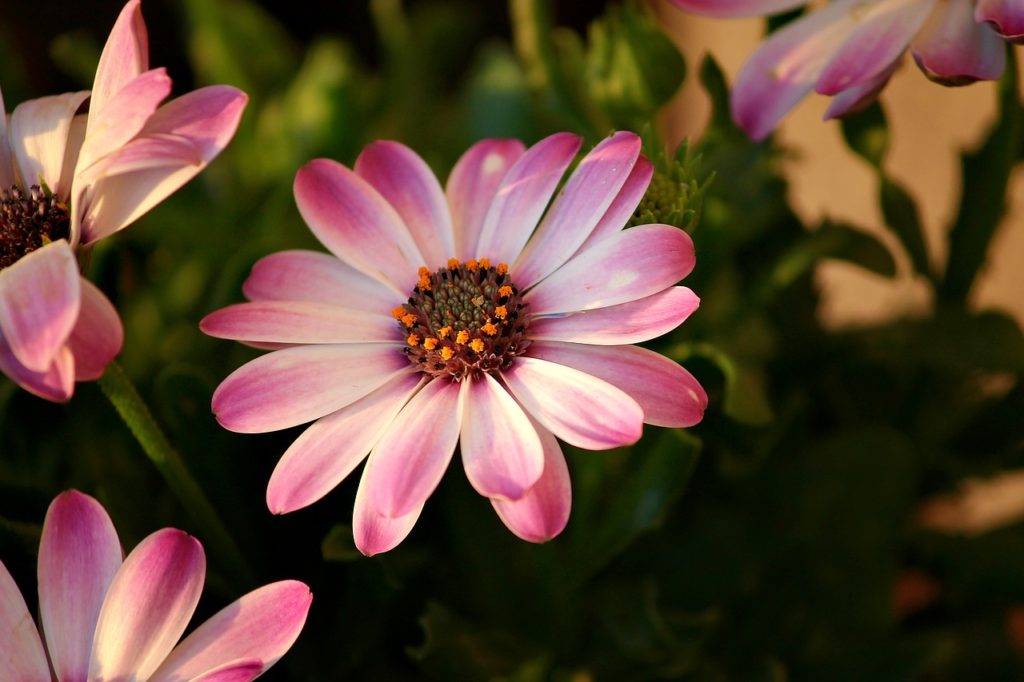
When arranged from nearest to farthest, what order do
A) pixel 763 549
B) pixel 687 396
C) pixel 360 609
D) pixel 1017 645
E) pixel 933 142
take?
pixel 687 396 → pixel 360 609 → pixel 763 549 → pixel 1017 645 → pixel 933 142

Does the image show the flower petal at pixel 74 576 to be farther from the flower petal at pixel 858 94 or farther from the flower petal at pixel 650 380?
the flower petal at pixel 858 94

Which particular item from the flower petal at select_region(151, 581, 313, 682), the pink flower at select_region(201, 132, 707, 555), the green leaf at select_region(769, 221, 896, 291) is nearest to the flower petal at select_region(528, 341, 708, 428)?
the pink flower at select_region(201, 132, 707, 555)

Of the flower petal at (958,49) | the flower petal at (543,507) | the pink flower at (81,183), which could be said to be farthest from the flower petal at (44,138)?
the flower petal at (958,49)

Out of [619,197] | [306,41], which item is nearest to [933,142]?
[619,197]

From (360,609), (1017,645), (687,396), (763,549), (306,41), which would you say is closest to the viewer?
(687,396)

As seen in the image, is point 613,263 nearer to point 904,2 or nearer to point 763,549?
point 904,2

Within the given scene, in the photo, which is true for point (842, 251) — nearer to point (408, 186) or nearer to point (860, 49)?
point (860, 49)
